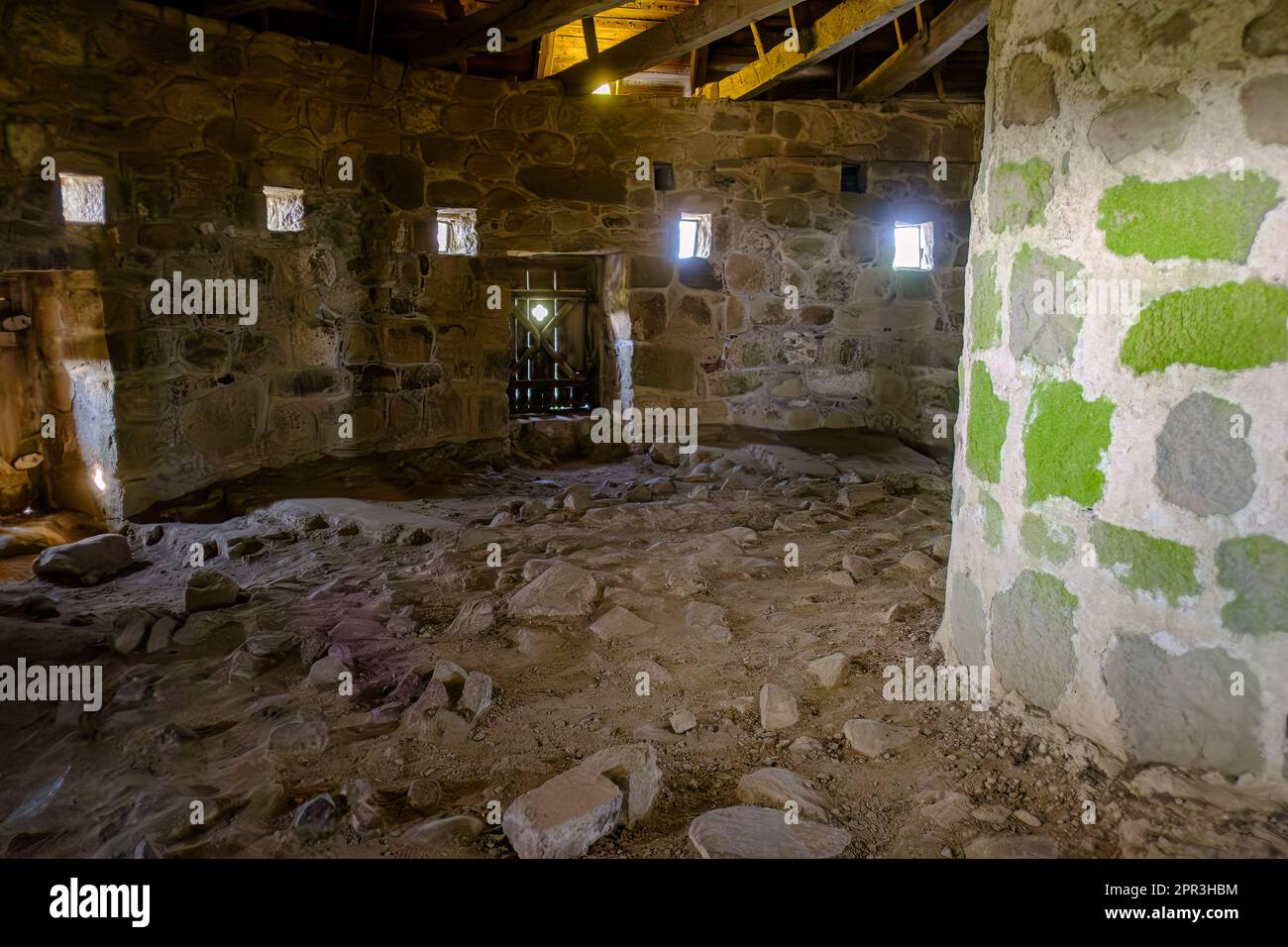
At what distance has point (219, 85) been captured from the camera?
481cm

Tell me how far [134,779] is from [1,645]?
3.84 feet

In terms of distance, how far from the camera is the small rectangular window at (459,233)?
5859mm

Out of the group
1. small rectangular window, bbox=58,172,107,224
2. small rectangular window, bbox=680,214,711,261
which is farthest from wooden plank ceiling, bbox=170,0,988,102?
small rectangular window, bbox=58,172,107,224

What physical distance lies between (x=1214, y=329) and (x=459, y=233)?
4970 millimetres

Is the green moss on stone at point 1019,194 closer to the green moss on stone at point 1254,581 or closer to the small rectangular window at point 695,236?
the green moss on stone at point 1254,581

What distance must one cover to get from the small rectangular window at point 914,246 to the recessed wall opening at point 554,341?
8.00 ft

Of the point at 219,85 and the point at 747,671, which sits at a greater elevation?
the point at 219,85

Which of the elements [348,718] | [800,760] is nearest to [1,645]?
[348,718]

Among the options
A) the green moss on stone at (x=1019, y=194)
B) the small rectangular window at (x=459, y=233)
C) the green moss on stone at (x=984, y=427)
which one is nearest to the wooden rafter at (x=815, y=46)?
the small rectangular window at (x=459, y=233)

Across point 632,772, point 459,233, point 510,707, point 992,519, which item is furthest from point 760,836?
point 459,233

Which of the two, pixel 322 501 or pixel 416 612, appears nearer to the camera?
pixel 416 612

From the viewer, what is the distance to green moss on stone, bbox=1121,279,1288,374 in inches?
65.6
